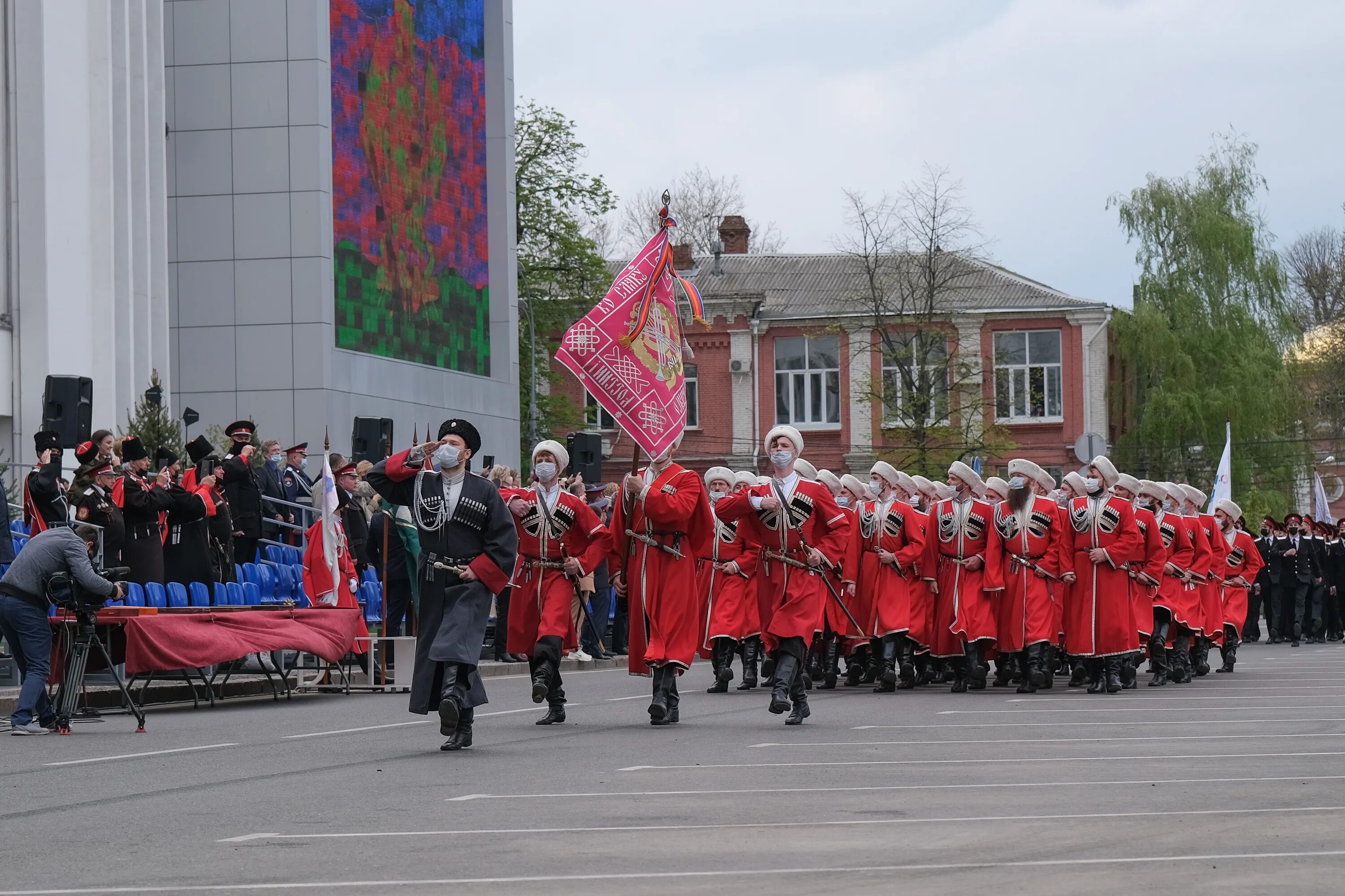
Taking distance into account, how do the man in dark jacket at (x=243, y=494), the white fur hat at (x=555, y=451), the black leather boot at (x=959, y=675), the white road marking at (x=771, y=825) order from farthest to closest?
the man in dark jacket at (x=243, y=494)
the black leather boot at (x=959, y=675)
the white fur hat at (x=555, y=451)
the white road marking at (x=771, y=825)

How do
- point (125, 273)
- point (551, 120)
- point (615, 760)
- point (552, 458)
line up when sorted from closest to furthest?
point (615, 760)
point (552, 458)
point (125, 273)
point (551, 120)

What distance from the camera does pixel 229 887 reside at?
730 cm

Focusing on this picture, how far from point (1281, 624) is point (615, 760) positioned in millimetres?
26674

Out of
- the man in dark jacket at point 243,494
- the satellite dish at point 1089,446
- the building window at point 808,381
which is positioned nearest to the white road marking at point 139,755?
the man in dark jacket at point 243,494

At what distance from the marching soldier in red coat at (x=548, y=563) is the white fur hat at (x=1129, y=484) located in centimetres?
748

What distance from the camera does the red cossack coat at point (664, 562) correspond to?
14.4 m

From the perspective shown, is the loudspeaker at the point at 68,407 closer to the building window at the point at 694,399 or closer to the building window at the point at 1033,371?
Answer: the building window at the point at 694,399

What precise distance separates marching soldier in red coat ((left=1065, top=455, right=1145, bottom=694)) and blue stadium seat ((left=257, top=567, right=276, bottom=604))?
25.5 feet

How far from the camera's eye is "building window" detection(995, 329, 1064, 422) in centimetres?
6028

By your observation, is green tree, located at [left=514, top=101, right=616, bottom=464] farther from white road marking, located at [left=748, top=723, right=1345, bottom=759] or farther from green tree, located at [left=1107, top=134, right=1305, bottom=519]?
white road marking, located at [left=748, top=723, right=1345, bottom=759]

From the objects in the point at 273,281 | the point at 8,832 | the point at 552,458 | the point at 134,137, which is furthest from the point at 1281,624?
the point at 8,832

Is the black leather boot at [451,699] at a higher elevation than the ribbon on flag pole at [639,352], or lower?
lower

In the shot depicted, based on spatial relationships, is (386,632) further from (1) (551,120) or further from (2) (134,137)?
(1) (551,120)

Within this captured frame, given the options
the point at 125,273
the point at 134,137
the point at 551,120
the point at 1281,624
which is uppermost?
the point at 551,120
